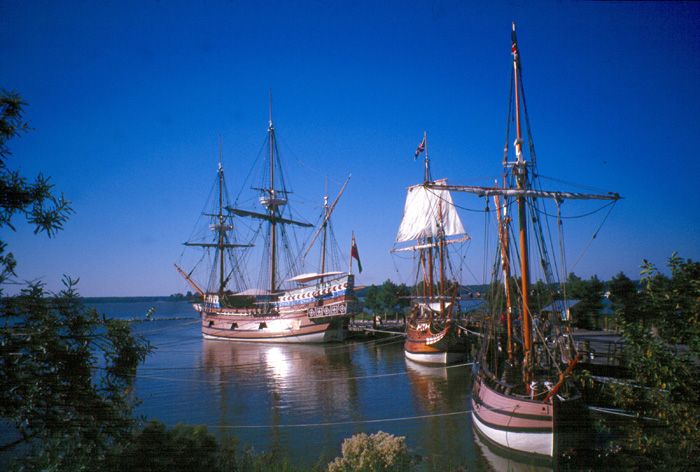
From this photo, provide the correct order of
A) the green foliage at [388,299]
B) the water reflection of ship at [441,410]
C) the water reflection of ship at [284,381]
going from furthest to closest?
the green foliage at [388,299] → the water reflection of ship at [284,381] → the water reflection of ship at [441,410]

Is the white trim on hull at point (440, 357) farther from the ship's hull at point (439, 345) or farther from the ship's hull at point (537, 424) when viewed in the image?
the ship's hull at point (537, 424)

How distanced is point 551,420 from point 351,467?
742 cm

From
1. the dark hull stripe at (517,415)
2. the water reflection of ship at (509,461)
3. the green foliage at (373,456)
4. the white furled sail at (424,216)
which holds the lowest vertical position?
the water reflection of ship at (509,461)

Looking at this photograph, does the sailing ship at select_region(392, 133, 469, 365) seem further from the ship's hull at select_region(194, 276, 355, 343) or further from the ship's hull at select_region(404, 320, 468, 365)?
the ship's hull at select_region(194, 276, 355, 343)

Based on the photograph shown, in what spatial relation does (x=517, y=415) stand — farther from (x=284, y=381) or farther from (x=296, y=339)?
(x=296, y=339)

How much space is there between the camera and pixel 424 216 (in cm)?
4434

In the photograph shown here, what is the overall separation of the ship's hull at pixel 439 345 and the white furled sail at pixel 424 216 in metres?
12.8

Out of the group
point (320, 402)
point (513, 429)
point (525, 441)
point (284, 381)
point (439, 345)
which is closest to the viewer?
point (525, 441)

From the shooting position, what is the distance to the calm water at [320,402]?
45.5 feet

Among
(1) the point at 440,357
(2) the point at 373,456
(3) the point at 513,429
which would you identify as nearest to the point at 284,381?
(1) the point at 440,357

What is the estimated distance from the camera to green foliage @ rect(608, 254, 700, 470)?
15.6 feet

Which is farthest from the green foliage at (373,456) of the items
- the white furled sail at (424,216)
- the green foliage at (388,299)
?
the green foliage at (388,299)

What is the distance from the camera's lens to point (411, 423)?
16.2 metres

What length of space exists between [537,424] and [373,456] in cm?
695
